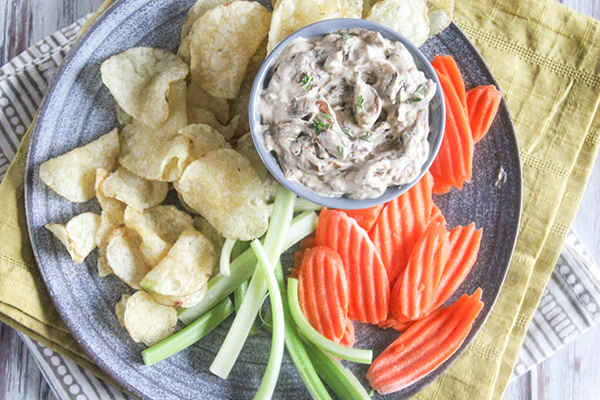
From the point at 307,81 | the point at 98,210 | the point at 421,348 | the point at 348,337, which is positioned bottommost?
the point at 421,348

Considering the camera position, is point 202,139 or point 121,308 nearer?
point 202,139

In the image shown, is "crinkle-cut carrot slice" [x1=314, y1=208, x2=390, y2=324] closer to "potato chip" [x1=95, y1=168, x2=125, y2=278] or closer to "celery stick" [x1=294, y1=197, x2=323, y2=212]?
"celery stick" [x1=294, y1=197, x2=323, y2=212]

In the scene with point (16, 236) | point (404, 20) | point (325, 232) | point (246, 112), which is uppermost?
point (404, 20)

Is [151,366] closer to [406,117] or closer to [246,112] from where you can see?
[246,112]

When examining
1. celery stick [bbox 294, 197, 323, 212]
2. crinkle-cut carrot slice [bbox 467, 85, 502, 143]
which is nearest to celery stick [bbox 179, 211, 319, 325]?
celery stick [bbox 294, 197, 323, 212]

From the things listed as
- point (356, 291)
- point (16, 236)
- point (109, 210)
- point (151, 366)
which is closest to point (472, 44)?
point (356, 291)

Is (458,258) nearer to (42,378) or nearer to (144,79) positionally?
(144,79)

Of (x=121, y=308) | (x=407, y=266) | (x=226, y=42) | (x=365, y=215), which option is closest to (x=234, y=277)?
(x=121, y=308)
